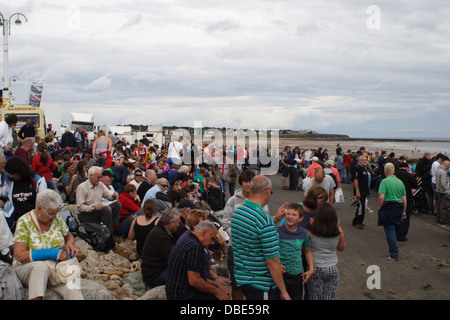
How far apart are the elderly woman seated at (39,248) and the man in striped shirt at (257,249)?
1874 mm

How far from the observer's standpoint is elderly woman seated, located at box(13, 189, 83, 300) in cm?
430

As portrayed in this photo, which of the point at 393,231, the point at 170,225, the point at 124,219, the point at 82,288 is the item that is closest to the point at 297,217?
the point at 170,225

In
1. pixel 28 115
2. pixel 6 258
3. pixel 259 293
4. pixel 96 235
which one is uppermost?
pixel 28 115

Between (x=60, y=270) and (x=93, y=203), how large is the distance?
3.70 meters

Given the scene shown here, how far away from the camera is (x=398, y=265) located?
8289 millimetres

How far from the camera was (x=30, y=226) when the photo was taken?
14.9 feet

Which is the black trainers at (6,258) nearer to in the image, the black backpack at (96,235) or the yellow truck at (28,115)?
the black backpack at (96,235)

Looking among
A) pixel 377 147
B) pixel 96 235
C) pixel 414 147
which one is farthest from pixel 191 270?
pixel 414 147

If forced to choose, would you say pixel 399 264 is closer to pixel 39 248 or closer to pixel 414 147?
pixel 39 248

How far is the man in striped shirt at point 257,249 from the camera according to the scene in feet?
13.4

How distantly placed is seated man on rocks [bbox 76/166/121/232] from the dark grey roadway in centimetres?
454

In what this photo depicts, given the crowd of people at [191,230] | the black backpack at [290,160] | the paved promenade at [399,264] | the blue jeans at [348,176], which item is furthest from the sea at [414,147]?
the crowd of people at [191,230]
